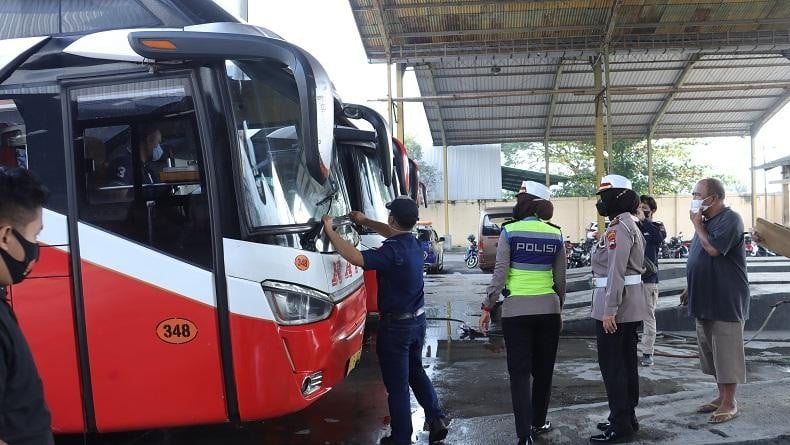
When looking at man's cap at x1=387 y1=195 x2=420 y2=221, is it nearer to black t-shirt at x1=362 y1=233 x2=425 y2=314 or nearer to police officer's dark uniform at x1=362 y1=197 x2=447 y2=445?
police officer's dark uniform at x1=362 y1=197 x2=447 y2=445

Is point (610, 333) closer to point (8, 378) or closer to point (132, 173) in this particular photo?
point (132, 173)

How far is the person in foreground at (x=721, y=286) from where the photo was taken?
4387 millimetres

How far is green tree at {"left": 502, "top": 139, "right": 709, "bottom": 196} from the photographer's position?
33906 mm

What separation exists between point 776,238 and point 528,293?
2063mm

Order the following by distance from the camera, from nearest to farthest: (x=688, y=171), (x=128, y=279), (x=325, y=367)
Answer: (x=128, y=279), (x=325, y=367), (x=688, y=171)

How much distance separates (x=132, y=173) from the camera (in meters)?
3.72

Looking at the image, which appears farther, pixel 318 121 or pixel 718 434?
pixel 718 434

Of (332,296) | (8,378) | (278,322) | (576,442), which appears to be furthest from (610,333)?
(8,378)

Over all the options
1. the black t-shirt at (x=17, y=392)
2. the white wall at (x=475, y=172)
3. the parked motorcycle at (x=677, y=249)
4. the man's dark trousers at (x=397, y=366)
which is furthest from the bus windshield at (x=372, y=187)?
the white wall at (x=475, y=172)

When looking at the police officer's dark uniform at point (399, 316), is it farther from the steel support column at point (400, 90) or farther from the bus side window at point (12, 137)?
the steel support column at point (400, 90)

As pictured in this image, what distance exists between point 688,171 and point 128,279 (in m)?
37.1

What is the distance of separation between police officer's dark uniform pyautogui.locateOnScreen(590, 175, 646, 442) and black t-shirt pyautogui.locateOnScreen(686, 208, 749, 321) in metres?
0.56

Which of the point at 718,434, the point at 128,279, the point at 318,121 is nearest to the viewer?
the point at 318,121

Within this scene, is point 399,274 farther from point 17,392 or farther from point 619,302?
point 17,392
